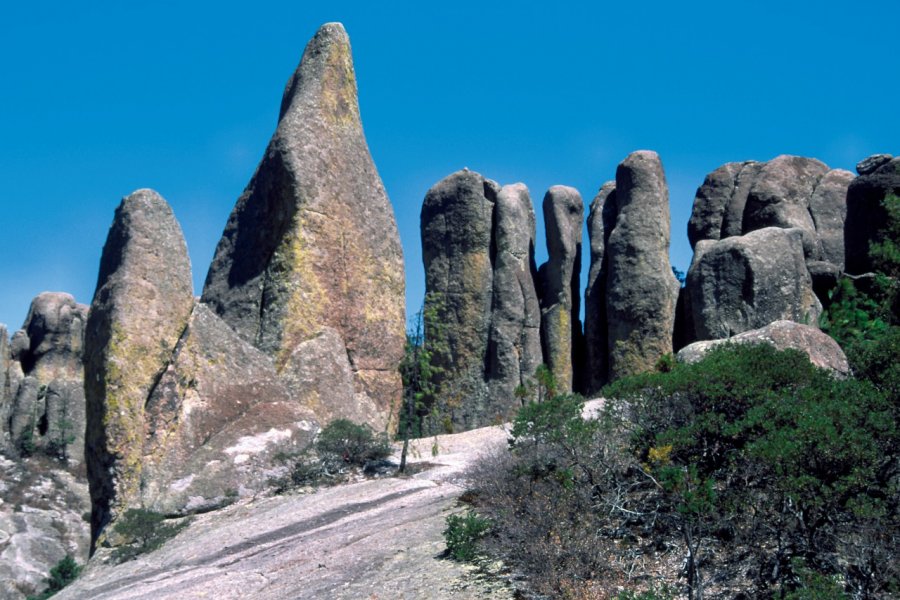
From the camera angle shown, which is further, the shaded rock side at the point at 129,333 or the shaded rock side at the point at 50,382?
the shaded rock side at the point at 50,382

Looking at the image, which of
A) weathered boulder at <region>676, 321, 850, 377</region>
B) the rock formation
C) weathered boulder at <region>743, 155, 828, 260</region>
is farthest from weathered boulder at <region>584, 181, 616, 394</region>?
weathered boulder at <region>676, 321, 850, 377</region>

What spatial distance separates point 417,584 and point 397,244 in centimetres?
1283

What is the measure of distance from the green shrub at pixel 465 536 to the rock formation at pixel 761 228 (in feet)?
47.0

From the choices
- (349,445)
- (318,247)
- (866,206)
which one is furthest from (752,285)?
(349,445)

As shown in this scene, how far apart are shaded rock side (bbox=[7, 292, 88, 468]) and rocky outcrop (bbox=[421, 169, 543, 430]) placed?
17.6 meters

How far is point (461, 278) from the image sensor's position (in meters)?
28.2

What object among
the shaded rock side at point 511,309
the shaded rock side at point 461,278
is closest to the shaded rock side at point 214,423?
the shaded rock side at point 461,278

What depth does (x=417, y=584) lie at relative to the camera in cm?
941

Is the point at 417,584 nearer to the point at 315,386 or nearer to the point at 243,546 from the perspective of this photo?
the point at 243,546

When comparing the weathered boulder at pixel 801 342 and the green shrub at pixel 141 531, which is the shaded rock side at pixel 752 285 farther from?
the green shrub at pixel 141 531

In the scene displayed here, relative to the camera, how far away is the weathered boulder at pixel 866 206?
906 inches

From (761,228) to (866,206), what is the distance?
9.95ft

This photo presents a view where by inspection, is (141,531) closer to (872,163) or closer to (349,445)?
(349,445)

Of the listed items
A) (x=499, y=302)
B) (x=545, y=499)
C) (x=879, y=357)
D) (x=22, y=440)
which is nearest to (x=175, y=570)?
(x=545, y=499)
